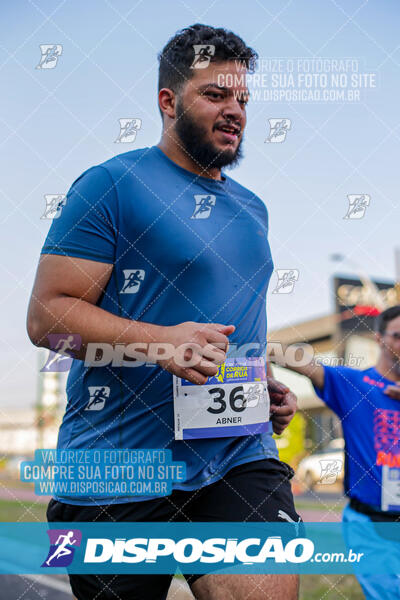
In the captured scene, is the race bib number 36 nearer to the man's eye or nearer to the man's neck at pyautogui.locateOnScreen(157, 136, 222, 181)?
the man's neck at pyautogui.locateOnScreen(157, 136, 222, 181)

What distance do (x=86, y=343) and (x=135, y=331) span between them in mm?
155

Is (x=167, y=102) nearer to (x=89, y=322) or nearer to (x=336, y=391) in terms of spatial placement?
(x=89, y=322)

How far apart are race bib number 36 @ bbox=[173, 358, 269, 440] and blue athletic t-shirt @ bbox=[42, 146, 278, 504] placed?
35 millimetres

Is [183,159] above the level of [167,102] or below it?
below

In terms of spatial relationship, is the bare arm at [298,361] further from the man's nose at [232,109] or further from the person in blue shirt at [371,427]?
the man's nose at [232,109]

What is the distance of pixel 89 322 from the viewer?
5.93 ft

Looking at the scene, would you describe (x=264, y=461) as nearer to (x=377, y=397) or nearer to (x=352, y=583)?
(x=377, y=397)

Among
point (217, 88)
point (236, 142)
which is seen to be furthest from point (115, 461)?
point (217, 88)

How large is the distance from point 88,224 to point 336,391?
7.66 feet

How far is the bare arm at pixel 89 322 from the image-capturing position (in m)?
1.74

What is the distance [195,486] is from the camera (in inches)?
75.0

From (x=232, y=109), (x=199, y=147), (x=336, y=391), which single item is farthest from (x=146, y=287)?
(x=336, y=391)

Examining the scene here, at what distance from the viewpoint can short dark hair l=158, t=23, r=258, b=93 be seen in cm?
227

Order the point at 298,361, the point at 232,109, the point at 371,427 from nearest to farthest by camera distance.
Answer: the point at 232,109 < the point at 298,361 < the point at 371,427
